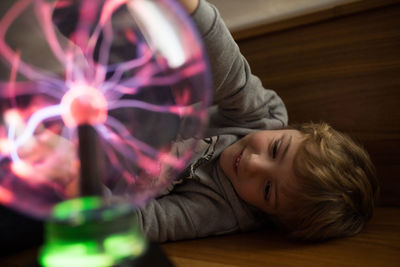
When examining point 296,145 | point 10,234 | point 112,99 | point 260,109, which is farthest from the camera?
point 260,109

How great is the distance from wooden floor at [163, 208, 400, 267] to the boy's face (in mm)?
76

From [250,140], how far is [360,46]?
0.41m

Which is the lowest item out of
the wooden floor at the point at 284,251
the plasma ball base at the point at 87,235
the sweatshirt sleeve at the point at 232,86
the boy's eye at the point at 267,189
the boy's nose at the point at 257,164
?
the wooden floor at the point at 284,251

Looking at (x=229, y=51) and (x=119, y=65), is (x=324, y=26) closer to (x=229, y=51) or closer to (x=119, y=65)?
(x=229, y=51)

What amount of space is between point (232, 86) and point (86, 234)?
0.52 m

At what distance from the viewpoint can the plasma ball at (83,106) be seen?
391 millimetres

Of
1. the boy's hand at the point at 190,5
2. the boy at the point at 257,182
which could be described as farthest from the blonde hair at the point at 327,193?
the boy's hand at the point at 190,5

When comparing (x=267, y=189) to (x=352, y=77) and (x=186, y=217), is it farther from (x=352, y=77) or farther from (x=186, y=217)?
(x=352, y=77)

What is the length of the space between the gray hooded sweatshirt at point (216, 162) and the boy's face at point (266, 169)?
4 cm

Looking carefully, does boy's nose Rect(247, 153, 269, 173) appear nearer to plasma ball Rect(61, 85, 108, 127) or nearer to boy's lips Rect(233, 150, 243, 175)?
boy's lips Rect(233, 150, 243, 175)

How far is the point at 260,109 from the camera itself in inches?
37.2

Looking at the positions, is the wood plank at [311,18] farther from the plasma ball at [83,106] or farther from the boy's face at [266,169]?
the plasma ball at [83,106]

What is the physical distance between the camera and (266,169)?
0.75 m

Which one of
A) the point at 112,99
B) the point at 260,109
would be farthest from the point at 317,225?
the point at 112,99
